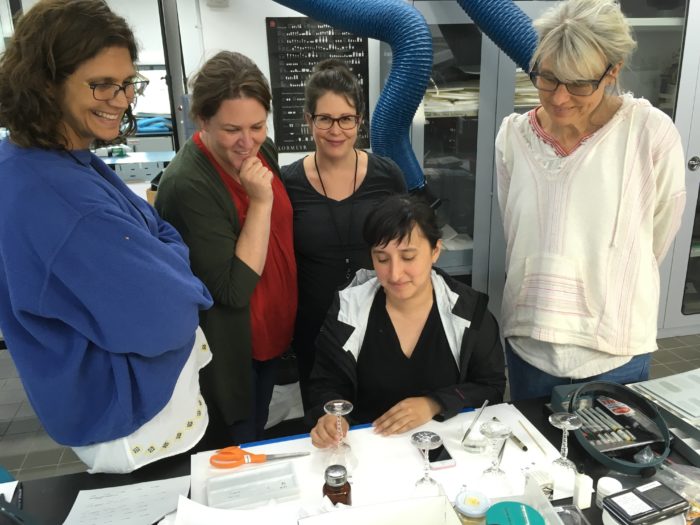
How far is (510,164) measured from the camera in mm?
1562

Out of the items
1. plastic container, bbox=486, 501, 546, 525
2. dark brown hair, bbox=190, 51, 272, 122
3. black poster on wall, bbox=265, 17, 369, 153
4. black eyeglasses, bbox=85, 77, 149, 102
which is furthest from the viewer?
black poster on wall, bbox=265, 17, 369, 153

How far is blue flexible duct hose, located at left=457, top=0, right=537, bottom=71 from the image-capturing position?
2164 mm

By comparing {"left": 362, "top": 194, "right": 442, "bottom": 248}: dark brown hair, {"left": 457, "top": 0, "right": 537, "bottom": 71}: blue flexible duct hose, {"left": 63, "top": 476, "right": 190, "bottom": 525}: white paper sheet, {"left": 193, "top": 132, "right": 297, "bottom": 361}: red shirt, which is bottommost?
{"left": 63, "top": 476, "right": 190, "bottom": 525}: white paper sheet

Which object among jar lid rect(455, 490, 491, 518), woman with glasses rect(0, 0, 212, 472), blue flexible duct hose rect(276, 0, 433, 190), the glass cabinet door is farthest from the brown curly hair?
the glass cabinet door

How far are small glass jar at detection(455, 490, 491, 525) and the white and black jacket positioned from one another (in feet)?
1.51

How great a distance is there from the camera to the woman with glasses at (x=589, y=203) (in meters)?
1.28

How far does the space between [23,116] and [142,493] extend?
763mm

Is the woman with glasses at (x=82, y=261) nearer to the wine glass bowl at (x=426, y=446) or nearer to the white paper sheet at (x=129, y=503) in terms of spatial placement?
the white paper sheet at (x=129, y=503)

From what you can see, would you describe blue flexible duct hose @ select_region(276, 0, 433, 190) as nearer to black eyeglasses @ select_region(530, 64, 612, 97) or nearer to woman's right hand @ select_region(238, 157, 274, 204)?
black eyeglasses @ select_region(530, 64, 612, 97)

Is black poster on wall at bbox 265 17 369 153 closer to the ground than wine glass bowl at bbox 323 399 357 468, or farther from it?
farther from it

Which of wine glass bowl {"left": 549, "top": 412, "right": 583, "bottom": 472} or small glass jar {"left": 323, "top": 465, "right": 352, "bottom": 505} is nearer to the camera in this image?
small glass jar {"left": 323, "top": 465, "right": 352, "bottom": 505}

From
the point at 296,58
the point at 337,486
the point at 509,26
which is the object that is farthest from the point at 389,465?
the point at 296,58

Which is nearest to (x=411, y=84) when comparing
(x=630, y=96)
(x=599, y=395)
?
(x=630, y=96)

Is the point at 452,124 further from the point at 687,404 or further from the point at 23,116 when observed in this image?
the point at 23,116
